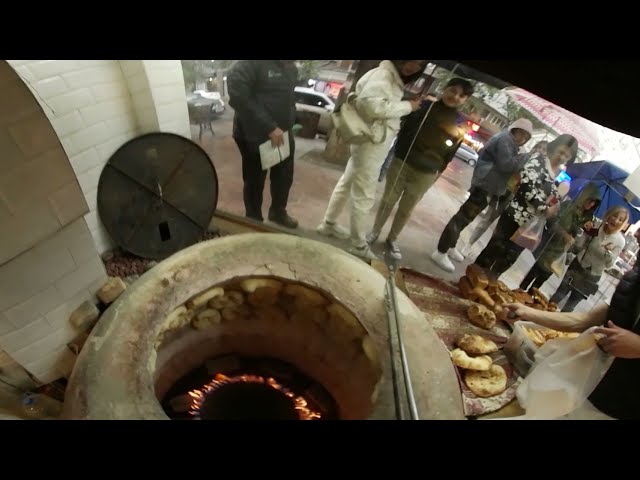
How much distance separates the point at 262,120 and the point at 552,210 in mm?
2840

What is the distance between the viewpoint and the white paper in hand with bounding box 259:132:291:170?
3.42 metres

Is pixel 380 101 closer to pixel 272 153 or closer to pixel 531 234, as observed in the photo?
pixel 272 153

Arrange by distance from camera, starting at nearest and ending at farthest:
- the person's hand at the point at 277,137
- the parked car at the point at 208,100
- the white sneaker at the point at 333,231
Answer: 1. the parked car at the point at 208,100
2. the person's hand at the point at 277,137
3. the white sneaker at the point at 333,231

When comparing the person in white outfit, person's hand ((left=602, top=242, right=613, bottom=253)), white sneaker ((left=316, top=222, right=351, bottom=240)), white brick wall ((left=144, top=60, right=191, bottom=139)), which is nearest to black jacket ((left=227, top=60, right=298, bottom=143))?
white brick wall ((left=144, top=60, right=191, bottom=139))

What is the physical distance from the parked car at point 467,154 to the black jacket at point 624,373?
1.53m

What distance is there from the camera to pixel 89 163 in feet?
9.57

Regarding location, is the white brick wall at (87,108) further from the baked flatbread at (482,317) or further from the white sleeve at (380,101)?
the baked flatbread at (482,317)

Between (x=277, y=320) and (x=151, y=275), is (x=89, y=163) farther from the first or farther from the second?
(x=277, y=320)

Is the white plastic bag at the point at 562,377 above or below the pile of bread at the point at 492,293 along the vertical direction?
above

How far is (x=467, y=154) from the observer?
3.27m

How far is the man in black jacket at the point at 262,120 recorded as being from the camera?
292cm

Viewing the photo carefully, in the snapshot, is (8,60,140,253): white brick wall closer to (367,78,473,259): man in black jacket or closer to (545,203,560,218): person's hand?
(367,78,473,259): man in black jacket

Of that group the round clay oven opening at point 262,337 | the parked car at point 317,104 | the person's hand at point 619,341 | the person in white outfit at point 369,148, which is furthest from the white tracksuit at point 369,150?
the person's hand at point 619,341
